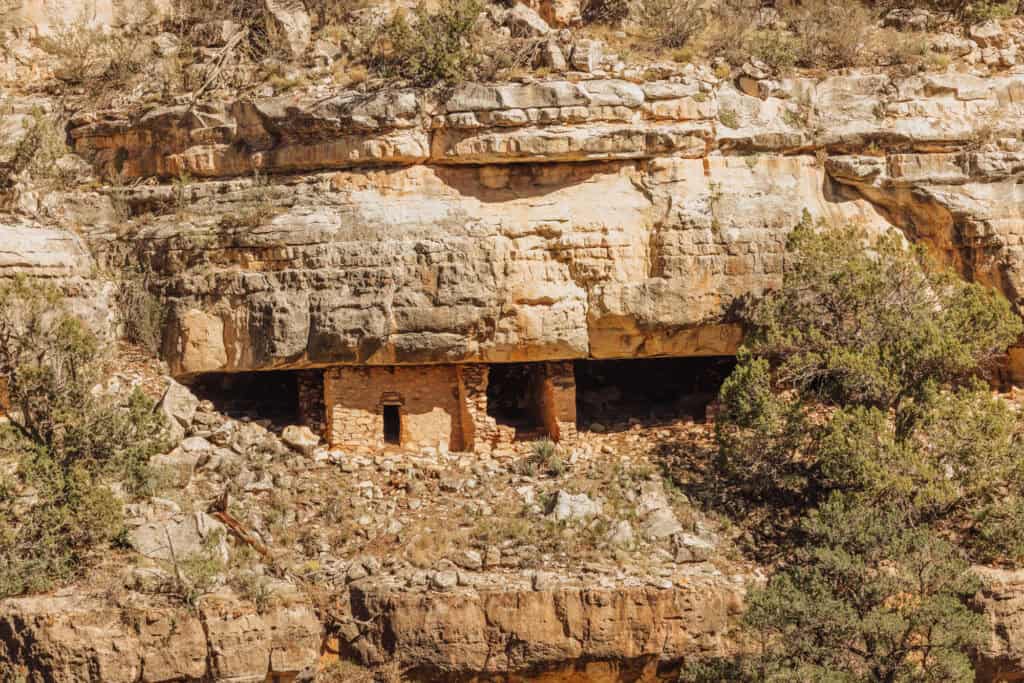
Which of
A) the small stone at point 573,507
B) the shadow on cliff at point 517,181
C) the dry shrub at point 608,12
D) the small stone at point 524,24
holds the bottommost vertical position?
the small stone at point 573,507

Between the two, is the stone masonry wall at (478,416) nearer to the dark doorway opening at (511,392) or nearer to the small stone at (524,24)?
the dark doorway opening at (511,392)

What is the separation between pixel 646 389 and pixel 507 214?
11.5 ft

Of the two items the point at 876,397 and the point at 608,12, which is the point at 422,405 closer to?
the point at 876,397

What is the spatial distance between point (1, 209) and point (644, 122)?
7.25 m

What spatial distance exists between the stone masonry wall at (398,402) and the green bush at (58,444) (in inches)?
85.7

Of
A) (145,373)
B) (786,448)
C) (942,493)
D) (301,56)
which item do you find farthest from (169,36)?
(942,493)

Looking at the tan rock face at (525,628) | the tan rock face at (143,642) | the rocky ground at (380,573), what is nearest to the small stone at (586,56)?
the rocky ground at (380,573)

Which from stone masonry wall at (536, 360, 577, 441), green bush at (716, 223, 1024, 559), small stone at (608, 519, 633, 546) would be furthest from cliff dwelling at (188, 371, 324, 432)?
green bush at (716, 223, 1024, 559)

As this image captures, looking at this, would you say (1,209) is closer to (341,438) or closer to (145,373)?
(145,373)

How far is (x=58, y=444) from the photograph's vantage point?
51.0 feet

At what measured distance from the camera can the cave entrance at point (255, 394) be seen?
715 inches

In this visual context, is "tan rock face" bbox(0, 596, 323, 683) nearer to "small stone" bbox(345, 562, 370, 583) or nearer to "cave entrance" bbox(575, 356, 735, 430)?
"small stone" bbox(345, 562, 370, 583)

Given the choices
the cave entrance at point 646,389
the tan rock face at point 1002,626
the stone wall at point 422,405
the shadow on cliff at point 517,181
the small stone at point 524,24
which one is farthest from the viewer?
the cave entrance at point 646,389

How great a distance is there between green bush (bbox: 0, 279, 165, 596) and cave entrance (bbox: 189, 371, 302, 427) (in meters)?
1.81
